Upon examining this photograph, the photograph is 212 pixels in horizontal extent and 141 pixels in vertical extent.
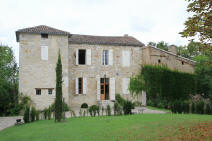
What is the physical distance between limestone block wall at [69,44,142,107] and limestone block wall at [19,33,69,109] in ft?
4.02

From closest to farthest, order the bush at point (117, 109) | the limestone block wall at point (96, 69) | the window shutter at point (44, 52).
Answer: the bush at point (117, 109) → the window shutter at point (44, 52) → the limestone block wall at point (96, 69)

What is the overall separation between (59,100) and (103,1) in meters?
5.84

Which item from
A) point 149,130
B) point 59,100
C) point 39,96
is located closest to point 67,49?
point 39,96

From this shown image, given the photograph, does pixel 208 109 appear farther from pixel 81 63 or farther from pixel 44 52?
pixel 44 52

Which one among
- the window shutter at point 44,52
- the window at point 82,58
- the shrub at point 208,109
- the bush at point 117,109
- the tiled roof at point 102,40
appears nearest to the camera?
the shrub at point 208,109

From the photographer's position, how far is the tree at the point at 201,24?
674cm

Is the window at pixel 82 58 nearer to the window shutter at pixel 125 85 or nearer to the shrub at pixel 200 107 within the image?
the window shutter at pixel 125 85

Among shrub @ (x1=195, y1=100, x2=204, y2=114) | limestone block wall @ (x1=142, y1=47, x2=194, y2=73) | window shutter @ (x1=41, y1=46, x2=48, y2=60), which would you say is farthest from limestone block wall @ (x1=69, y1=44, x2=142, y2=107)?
shrub @ (x1=195, y1=100, x2=204, y2=114)

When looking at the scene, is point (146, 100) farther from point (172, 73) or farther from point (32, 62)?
point (32, 62)

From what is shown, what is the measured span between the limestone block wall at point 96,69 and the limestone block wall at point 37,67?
123 centimetres

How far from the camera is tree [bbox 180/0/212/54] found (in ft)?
22.1

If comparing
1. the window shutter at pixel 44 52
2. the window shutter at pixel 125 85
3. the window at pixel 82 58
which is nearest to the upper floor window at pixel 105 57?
the window at pixel 82 58

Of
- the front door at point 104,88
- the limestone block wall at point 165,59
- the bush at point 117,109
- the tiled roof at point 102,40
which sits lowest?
the bush at point 117,109

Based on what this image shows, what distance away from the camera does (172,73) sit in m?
18.6
